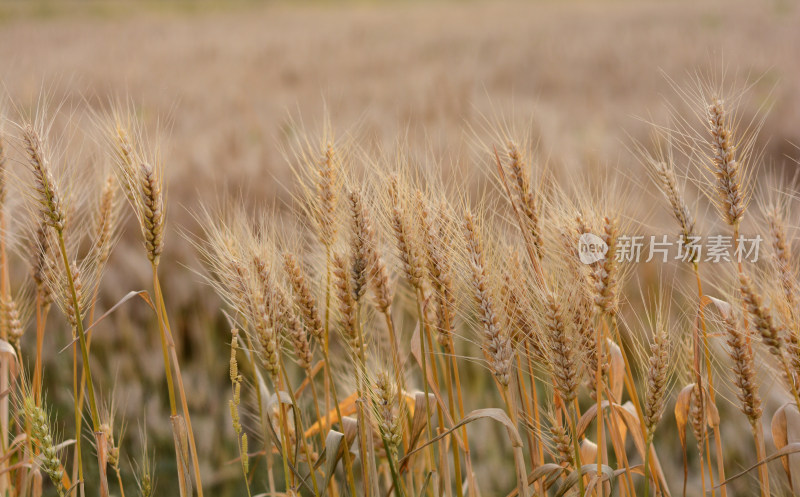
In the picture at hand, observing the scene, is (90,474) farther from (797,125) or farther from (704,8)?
(704,8)

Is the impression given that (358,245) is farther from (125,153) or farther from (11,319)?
(11,319)

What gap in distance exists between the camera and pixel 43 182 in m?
0.91

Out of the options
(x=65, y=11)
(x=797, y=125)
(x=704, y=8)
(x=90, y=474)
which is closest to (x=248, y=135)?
(x=90, y=474)

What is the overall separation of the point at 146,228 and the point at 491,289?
48cm


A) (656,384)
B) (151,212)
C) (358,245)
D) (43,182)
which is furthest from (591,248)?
(43,182)

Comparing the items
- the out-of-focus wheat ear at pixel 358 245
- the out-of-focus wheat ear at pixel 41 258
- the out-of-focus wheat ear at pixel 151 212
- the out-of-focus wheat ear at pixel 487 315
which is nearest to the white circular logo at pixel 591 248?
the out-of-focus wheat ear at pixel 487 315

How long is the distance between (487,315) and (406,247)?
15cm

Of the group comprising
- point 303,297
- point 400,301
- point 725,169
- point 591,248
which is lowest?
point 400,301

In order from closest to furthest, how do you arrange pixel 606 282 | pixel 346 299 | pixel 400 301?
pixel 606 282 → pixel 346 299 → pixel 400 301

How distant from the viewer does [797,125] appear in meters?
4.02

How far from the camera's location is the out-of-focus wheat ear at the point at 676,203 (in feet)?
2.92

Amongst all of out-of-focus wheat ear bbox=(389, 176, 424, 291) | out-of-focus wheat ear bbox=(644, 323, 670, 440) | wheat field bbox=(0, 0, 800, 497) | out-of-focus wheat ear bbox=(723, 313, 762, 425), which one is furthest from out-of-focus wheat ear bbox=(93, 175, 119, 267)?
out-of-focus wheat ear bbox=(723, 313, 762, 425)

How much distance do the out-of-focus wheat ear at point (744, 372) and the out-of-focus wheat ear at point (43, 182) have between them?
92 cm

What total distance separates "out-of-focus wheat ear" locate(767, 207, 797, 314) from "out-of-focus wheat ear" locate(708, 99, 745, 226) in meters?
0.04
